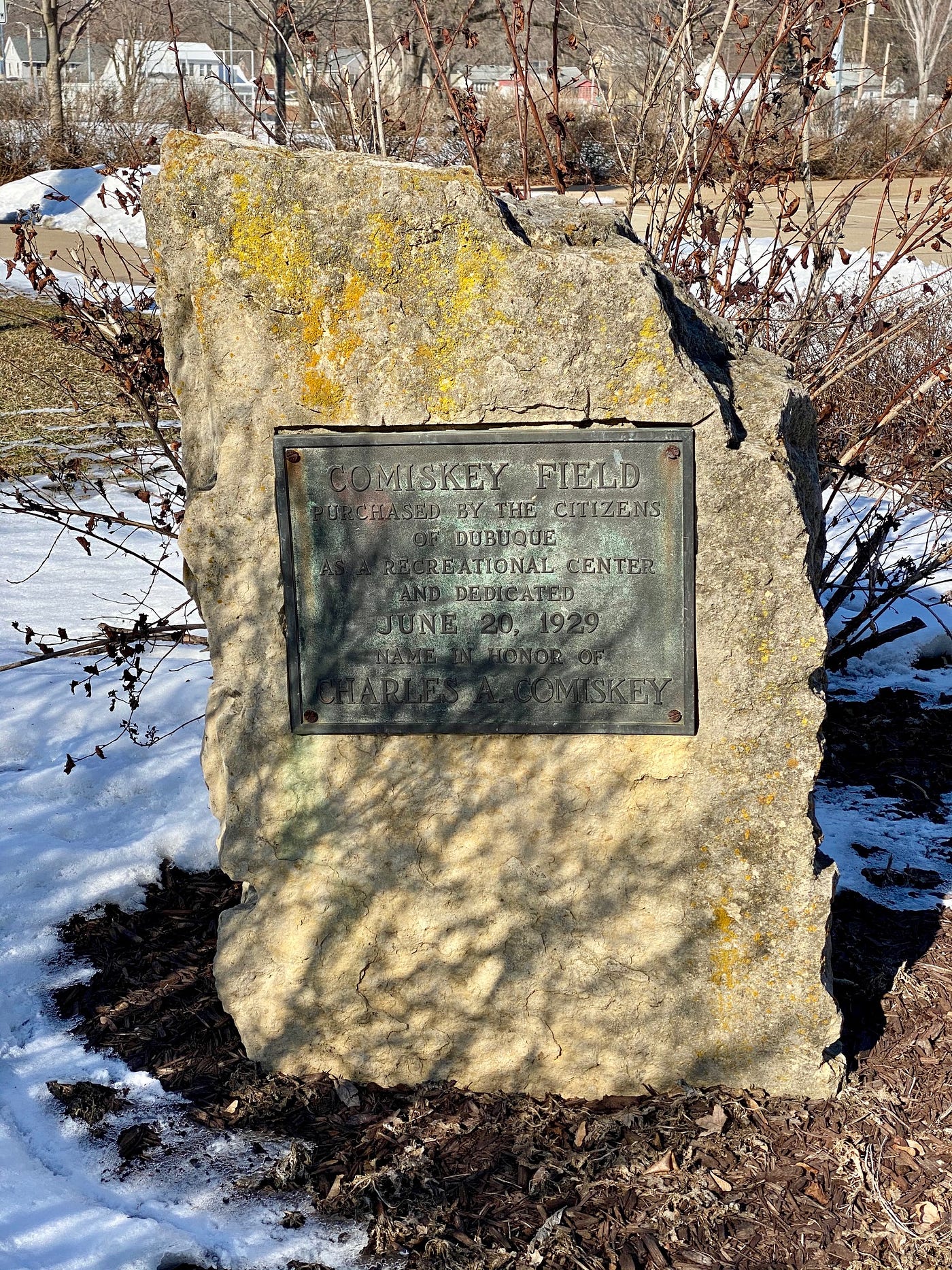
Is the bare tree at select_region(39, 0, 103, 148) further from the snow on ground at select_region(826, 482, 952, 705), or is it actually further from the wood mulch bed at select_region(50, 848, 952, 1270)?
the wood mulch bed at select_region(50, 848, 952, 1270)

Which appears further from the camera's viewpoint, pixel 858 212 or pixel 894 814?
pixel 858 212

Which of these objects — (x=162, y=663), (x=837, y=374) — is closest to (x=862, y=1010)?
(x=837, y=374)

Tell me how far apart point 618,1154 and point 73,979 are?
5.44 ft

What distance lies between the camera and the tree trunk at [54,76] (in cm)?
1923

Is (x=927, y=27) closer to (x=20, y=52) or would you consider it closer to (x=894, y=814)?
(x=894, y=814)

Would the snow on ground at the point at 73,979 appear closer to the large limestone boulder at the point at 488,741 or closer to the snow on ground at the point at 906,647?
the large limestone boulder at the point at 488,741

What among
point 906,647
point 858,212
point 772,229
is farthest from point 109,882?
point 858,212

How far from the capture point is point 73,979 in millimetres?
3465

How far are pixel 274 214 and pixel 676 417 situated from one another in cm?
99

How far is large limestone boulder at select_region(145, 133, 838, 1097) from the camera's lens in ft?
8.61

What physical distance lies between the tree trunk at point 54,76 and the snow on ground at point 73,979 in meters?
16.3

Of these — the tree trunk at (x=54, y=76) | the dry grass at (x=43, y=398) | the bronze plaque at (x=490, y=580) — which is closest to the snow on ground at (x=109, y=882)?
the bronze plaque at (x=490, y=580)

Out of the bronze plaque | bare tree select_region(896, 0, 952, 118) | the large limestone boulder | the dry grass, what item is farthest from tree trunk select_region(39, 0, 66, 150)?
the bronze plaque

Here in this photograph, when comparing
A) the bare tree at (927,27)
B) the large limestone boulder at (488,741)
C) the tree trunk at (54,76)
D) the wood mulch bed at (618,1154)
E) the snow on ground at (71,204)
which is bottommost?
the wood mulch bed at (618,1154)
